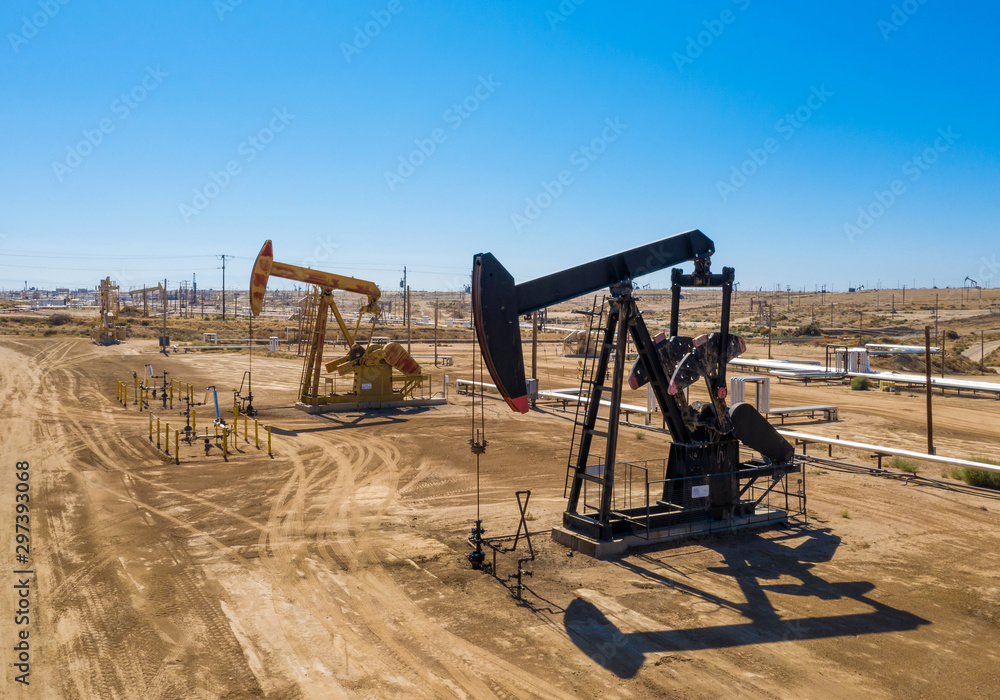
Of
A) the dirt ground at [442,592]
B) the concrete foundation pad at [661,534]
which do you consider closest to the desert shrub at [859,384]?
the dirt ground at [442,592]

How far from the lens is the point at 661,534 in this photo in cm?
1081

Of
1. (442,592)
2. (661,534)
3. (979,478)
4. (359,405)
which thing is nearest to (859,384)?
(979,478)

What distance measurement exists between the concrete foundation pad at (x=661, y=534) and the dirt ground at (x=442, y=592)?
204mm

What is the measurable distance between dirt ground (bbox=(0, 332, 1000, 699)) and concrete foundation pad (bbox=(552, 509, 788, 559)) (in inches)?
8.0

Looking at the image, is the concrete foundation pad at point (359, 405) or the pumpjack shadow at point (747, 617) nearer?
the pumpjack shadow at point (747, 617)

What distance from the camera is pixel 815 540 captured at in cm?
1120

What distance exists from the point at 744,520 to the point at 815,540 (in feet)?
3.62

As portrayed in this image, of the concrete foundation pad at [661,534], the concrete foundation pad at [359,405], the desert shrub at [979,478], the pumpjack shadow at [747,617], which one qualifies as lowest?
the pumpjack shadow at [747,617]

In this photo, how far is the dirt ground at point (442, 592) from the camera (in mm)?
6789

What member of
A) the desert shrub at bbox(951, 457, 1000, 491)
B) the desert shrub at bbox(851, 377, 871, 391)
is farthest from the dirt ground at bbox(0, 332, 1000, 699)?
the desert shrub at bbox(851, 377, 871, 391)

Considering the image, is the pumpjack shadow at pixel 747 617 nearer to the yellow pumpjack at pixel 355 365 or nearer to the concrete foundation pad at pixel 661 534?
the concrete foundation pad at pixel 661 534

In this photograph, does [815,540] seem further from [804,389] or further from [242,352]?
[242,352]

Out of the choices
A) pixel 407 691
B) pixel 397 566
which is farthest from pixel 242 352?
pixel 407 691

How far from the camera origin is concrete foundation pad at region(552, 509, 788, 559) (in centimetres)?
1028
